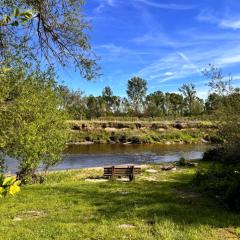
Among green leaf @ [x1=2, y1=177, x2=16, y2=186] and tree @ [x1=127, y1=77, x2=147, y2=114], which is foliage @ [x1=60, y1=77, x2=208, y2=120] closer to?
tree @ [x1=127, y1=77, x2=147, y2=114]

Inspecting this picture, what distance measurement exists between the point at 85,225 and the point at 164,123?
87549 mm

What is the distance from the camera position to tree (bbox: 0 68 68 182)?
15.7 metres

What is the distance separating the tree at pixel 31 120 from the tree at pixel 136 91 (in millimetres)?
106324

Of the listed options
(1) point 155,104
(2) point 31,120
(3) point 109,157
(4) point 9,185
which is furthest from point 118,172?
(1) point 155,104

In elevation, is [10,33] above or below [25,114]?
above

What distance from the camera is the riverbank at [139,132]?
85250mm

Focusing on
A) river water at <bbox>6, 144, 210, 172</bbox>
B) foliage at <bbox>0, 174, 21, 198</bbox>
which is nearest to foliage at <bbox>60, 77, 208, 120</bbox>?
river water at <bbox>6, 144, 210, 172</bbox>

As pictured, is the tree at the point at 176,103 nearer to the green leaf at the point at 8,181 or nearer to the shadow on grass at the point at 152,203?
the shadow on grass at the point at 152,203

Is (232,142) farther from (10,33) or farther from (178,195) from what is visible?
(10,33)

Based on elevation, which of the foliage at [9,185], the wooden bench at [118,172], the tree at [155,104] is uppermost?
the tree at [155,104]

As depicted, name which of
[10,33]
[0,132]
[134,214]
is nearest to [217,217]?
[134,214]

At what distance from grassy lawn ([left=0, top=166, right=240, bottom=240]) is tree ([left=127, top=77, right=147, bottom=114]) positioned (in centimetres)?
11209

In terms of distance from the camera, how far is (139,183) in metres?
19.6

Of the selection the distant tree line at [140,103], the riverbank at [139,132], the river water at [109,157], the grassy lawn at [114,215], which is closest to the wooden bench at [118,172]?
the grassy lawn at [114,215]
